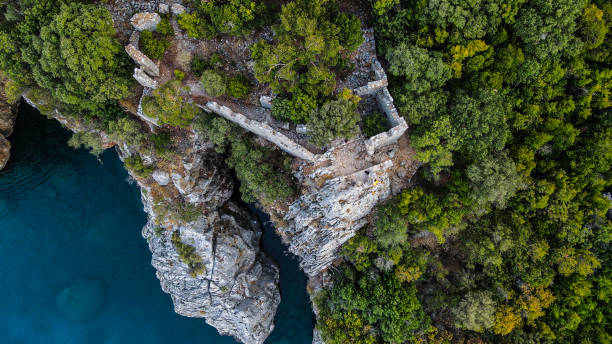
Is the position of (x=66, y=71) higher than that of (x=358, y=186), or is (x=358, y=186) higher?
(x=66, y=71)

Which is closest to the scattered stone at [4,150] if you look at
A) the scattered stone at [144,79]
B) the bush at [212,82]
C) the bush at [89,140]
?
the bush at [89,140]

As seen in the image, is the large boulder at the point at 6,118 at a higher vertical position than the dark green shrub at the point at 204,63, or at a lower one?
higher

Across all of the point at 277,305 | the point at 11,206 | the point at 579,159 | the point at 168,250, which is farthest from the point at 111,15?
the point at 579,159

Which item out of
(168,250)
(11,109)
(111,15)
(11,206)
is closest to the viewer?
(111,15)

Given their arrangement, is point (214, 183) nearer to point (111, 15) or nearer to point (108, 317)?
point (111, 15)

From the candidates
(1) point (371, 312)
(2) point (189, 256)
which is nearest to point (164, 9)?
(2) point (189, 256)

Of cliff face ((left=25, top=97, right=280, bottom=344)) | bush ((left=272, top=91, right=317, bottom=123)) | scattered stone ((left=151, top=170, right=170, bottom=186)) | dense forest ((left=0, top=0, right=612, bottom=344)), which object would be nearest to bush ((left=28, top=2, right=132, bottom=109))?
dense forest ((left=0, top=0, right=612, bottom=344))

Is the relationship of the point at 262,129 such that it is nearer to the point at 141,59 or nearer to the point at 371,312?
the point at 141,59

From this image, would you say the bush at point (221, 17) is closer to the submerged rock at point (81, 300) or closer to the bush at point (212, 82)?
the bush at point (212, 82)
